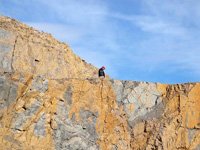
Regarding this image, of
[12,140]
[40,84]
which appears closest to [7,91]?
[40,84]

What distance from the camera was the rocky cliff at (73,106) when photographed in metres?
16.3

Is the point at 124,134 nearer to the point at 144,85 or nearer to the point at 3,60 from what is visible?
the point at 144,85

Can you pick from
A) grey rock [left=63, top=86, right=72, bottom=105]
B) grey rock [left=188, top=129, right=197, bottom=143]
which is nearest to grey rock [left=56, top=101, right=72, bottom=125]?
grey rock [left=63, top=86, right=72, bottom=105]

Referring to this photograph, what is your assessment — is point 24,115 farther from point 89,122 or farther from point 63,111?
point 89,122

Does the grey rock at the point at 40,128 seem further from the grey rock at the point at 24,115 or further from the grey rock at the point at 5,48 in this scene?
the grey rock at the point at 5,48

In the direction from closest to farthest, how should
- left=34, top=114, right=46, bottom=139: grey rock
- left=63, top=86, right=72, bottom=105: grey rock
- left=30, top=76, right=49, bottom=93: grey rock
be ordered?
left=34, top=114, right=46, bottom=139: grey rock → left=30, top=76, right=49, bottom=93: grey rock → left=63, top=86, right=72, bottom=105: grey rock

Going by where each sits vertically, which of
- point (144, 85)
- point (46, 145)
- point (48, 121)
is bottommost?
point (46, 145)

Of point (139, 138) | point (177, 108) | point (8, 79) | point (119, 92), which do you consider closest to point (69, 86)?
point (8, 79)

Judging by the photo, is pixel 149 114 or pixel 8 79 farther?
pixel 149 114

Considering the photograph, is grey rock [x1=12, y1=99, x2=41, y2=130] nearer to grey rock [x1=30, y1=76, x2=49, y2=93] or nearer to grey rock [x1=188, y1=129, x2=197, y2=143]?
grey rock [x1=30, y1=76, x2=49, y2=93]

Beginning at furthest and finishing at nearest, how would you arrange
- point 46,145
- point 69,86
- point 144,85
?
point 144,85 → point 69,86 → point 46,145

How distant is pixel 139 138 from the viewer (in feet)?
71.9

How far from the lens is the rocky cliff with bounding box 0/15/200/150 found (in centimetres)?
1631

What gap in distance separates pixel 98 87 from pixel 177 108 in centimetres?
788
